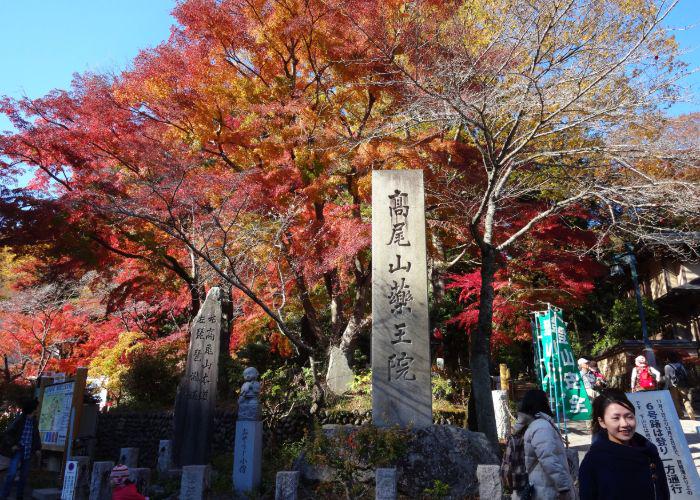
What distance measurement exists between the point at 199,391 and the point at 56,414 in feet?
8.19

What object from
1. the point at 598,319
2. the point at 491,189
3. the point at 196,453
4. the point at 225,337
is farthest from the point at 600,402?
the point at 598,319

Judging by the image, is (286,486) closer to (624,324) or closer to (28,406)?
(28,406)

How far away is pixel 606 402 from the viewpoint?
2.83m

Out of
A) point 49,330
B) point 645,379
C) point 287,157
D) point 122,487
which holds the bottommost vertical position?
point 122,487

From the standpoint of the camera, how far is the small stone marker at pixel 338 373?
1233 centimetres

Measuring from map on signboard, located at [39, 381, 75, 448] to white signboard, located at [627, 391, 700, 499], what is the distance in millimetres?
8619

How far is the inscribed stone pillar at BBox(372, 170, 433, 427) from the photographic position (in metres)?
7.56

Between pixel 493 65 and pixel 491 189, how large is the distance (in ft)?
7.45

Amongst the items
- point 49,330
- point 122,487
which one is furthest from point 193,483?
point 49,330

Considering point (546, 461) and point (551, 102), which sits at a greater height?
point (551, 102)

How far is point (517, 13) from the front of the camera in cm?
796

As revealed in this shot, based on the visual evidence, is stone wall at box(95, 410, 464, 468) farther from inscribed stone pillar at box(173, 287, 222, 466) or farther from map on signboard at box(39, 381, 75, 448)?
map on signboard at box(39, 381, 75, 448)

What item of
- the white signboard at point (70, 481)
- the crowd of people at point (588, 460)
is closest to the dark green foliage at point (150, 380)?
the white signboard at point (70, 481)

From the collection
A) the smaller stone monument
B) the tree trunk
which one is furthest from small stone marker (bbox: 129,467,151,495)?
the tree trunk
